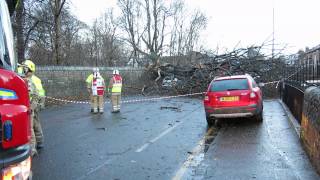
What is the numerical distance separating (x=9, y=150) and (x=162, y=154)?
22.8ft

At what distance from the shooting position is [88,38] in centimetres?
7000

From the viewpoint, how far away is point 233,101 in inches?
563

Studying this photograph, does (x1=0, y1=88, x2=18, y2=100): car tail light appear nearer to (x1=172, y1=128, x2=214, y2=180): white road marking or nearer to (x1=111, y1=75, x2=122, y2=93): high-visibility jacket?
(x1=172, y1=128, x2=214, y2=180): white road marking

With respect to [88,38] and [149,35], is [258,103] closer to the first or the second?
[149,35]

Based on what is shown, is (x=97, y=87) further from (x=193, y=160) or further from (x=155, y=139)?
(x=193, y=160)

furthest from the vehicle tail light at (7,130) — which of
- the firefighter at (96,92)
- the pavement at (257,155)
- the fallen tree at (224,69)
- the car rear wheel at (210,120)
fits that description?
the fallen tree at (224,69)

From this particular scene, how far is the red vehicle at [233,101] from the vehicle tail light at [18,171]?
1131 centimetres

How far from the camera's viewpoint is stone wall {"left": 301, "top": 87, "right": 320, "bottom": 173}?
7.91 metres

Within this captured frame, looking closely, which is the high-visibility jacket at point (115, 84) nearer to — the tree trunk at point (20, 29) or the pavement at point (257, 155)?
the pavement at point (257, 155)

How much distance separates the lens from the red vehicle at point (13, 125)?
2.98m

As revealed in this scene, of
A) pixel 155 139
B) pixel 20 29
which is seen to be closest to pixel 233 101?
pixel 155 139

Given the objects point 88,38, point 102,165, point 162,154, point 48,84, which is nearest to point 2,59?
point 102,165

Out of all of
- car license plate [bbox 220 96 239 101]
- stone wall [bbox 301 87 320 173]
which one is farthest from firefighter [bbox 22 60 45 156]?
car license plate [bbox 220 96 239 101]

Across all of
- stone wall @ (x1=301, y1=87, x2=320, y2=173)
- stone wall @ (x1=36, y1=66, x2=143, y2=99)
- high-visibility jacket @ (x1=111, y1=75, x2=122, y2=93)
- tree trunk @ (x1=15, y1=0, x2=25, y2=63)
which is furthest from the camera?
tree trunk @ (x1=15, y1=0, x2=25, y2=63)
